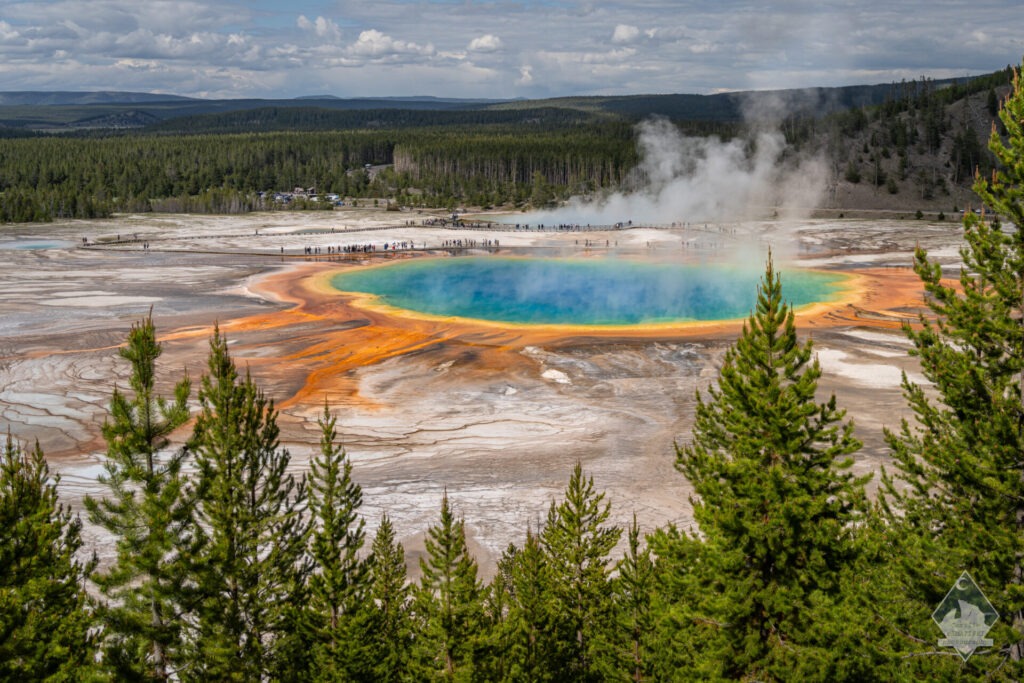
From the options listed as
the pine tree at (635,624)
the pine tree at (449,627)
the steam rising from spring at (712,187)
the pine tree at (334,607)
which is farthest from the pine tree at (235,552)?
the steam rising from spring at (712,187)

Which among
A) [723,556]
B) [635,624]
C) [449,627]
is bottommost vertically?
[635,624]

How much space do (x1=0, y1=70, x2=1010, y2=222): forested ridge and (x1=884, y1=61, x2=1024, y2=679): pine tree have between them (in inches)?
3938

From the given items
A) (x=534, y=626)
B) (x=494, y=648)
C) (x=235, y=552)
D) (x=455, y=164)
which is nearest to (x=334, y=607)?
(x=235, y=552)

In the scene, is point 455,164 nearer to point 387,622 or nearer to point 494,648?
point 387,622

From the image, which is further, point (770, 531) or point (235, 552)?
point (235, 552)

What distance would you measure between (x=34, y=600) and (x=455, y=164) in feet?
440

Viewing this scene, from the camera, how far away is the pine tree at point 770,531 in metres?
9.52

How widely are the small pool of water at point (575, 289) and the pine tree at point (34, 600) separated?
3318 cm

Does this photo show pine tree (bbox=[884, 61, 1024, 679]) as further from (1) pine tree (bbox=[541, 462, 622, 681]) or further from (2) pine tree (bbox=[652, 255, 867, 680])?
(1) pine tree (bbox=[541, 462, 622, 681])

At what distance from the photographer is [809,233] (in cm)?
8194

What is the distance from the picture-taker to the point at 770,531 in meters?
9.52

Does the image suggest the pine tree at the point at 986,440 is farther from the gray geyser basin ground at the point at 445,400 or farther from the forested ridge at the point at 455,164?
the forested ridge at the point at 455,164

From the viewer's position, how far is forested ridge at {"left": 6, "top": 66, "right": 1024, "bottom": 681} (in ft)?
30.6

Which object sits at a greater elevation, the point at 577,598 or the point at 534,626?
the point at 577,598
